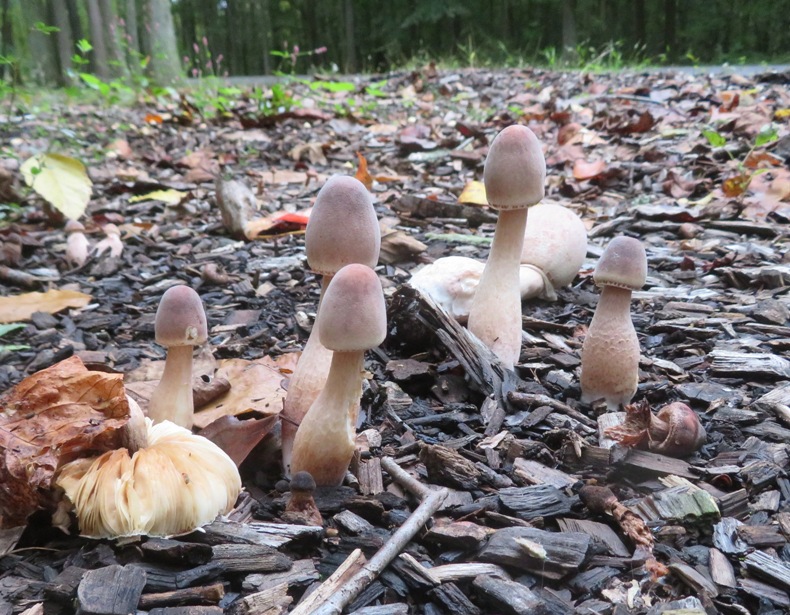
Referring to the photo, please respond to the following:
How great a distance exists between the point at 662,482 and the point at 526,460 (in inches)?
16.6

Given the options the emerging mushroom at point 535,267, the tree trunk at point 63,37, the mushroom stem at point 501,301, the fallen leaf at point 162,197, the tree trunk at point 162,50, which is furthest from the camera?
the tree trunk at point 63,37

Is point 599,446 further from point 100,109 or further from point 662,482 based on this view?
point 100,109

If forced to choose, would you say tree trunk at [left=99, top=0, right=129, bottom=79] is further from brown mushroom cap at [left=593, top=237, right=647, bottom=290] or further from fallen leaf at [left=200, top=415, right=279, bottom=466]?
brown mushroom cap at [left=593, top=237, right=647, bottom=290]

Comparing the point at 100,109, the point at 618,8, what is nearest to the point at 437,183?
the point at 100,109

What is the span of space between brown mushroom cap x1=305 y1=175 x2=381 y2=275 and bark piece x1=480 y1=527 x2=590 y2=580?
911 millimetres

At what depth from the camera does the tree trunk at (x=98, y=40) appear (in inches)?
478

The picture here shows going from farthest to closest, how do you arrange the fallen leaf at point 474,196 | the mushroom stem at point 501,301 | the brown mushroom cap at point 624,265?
the fallen leaf at point 474,196, the mushroom stem at point 501,301, the brown mushroom cap at point 624,265

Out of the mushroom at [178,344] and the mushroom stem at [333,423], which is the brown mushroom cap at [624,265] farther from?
the mushroom at [178,344]

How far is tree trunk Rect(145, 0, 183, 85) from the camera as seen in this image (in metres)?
11.9

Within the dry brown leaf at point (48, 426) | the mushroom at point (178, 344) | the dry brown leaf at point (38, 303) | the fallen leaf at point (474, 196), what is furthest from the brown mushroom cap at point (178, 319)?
the fallen leaf at point (474, 196)

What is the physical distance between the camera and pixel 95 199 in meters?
6.01

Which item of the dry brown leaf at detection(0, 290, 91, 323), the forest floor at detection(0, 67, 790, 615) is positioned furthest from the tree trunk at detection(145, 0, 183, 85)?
the dry brown leaf at detection(0, 290, 91, 323)

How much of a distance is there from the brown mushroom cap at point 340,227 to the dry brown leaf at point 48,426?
2.27ft

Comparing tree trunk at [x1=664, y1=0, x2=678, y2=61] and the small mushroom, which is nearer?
the small mushroom
